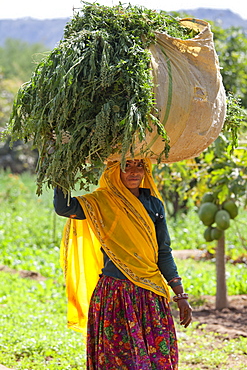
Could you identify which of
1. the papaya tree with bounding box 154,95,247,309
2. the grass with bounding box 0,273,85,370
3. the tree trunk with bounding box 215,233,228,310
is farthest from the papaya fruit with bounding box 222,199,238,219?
the grass with bounding box 0,273,85,370

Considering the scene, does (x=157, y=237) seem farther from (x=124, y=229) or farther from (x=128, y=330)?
(x=128, y=330)

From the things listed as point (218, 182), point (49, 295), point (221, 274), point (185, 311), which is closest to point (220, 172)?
point (218, 182)

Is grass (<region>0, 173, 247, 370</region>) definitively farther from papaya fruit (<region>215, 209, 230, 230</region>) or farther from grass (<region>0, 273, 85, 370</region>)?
papaya fruit (<region>215, 209, 230, 230</region>)

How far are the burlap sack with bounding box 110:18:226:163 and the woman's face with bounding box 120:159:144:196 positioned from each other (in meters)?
0.23

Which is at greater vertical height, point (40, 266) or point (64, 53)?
point (64, 53)

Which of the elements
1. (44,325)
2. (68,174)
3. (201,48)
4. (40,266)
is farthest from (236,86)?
(68,174)

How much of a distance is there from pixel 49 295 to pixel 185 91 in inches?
167

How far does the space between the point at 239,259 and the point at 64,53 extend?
699 centimetres

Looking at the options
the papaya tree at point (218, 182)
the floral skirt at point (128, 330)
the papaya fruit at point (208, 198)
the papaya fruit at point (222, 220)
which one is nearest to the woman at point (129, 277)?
the floral skirt at point (128, 330)

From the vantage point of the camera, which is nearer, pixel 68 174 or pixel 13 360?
pixel 68 174

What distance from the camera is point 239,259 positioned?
351 inches

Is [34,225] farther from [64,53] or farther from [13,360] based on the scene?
[64,53]

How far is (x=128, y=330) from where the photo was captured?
2.84 m

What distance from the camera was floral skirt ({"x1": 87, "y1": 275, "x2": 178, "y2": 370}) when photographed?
111 inches
